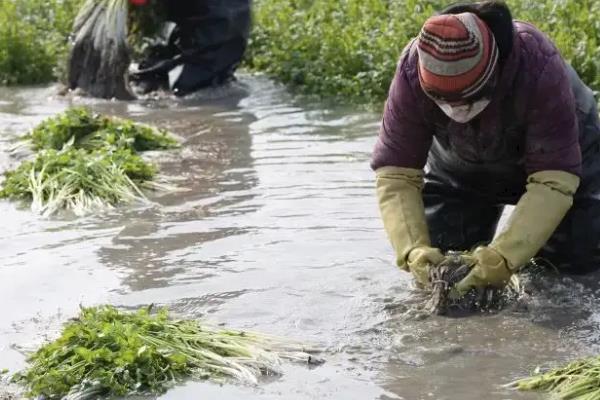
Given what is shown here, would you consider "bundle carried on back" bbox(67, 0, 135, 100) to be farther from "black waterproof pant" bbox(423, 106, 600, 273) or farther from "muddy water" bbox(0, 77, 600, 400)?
"black waterproof pant" bbox(423, 106, 600, 273)

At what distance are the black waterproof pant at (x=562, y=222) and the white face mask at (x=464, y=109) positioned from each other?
28.0 inches

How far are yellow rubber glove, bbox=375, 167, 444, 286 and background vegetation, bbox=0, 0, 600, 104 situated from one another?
4.34 m

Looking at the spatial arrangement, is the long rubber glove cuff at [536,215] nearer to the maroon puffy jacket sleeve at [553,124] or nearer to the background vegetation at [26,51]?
the maroon puffy jacket sleeve at [553,124]

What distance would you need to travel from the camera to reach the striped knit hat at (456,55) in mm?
4863

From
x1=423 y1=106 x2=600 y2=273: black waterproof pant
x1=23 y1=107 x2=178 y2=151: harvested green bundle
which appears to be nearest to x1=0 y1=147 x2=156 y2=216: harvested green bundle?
x1=23 y1=107 x2=178 y2=151: harvested green bundle

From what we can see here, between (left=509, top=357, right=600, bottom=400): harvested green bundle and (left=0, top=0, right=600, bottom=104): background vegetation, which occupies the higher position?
(left=0, top=0, right=600, bottom=104): background vegetation

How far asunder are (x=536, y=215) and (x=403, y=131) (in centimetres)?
64

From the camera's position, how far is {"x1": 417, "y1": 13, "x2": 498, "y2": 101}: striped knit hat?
4863 millimetres

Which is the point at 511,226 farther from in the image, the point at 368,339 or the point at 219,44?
the point at 219,44

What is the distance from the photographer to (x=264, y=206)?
7.72 m

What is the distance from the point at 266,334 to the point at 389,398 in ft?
2.51

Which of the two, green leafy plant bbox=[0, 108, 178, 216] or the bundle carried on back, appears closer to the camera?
green leafy plant bbox=[0, 108, 178, 216]

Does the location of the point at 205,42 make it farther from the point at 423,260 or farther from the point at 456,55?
the point at 456,55

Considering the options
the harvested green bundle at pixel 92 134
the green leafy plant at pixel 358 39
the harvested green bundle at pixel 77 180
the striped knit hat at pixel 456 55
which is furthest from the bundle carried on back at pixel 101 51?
the striped knit hat at pixel 456 55
